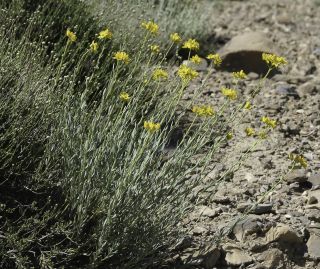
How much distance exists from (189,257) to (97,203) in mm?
620

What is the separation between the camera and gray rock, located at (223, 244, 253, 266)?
3.74 meters

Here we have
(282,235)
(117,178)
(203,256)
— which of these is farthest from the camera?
(282,235)

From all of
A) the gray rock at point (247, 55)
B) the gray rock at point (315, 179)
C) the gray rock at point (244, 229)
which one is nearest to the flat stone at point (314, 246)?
A: the gray rock at point (244, 229)

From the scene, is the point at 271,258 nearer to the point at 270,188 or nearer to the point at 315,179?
the point at 270,188

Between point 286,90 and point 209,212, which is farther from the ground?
point 286,90

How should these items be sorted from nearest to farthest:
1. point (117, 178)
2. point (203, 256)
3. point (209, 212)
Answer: point (117, 178) → point (203, 256) → point (209, 212)

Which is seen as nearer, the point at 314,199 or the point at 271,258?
the point at 271,258

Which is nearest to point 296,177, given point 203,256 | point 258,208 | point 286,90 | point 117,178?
point 258,208

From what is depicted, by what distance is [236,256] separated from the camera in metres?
3.77

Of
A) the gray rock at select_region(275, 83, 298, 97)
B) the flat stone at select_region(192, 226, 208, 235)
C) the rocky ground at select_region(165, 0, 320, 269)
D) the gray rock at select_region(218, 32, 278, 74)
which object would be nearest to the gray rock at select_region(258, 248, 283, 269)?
the rocky ground at select_region(165, 0, 320, 269)

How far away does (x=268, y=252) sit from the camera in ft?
12.5

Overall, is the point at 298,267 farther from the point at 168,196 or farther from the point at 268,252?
the point at 168,196

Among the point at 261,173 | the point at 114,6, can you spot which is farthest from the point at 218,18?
the point at 261,173

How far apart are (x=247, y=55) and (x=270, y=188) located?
7.71 feet
